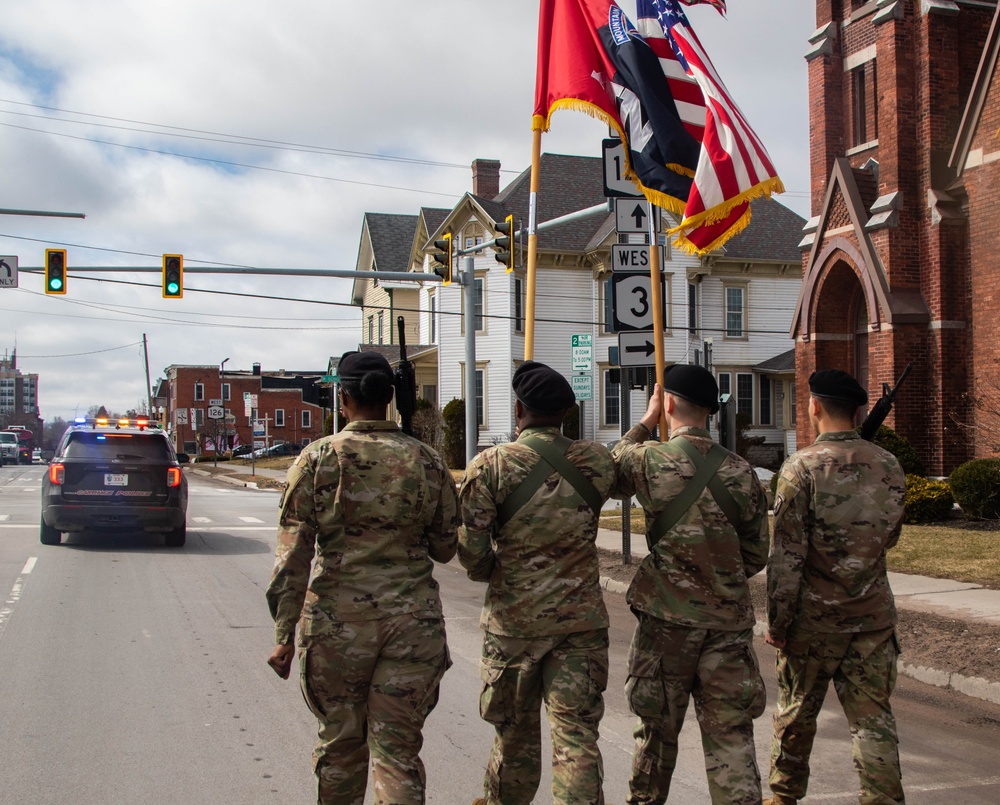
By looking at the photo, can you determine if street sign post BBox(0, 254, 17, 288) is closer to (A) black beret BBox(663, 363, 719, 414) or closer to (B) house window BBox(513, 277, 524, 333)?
(B) house window BBox(513, 277, 524, 333)

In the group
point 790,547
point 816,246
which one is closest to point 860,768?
point 790,547

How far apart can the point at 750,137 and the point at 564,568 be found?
3787 millimetres

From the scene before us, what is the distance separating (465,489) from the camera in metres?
4.38

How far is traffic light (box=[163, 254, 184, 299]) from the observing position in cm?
2192

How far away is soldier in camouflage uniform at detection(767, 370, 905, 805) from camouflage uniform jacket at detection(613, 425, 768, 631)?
22 centimetres

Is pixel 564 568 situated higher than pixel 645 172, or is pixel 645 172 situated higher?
pixel 645 172

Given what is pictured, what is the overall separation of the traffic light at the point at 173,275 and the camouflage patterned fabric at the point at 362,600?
1916 cm

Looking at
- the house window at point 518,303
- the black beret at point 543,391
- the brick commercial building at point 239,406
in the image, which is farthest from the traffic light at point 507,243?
the brick commercial building at point 239,406

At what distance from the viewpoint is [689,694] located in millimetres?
4434

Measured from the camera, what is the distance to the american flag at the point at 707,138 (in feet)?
21.7

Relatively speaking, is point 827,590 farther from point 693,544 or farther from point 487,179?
point 487,179

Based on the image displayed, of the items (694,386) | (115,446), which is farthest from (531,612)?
(115,446)

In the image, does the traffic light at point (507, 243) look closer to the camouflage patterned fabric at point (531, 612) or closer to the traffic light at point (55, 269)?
the traffic light at point (55, 269)

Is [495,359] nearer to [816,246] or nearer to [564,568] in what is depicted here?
[816,246]
